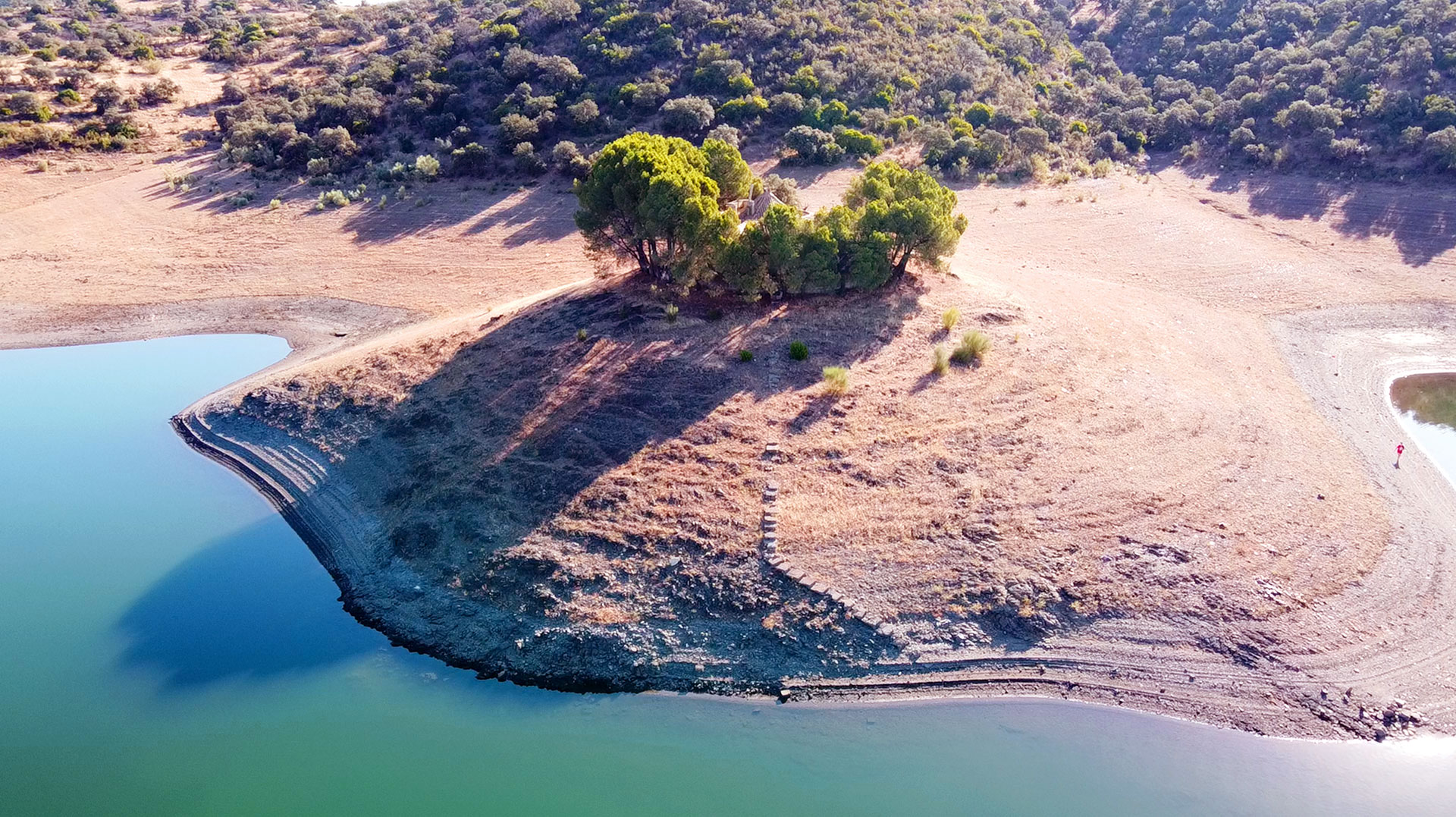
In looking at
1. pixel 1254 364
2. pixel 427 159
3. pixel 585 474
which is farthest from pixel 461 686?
pixel 427 159

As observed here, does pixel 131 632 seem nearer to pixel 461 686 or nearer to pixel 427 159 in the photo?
pixel 461 686

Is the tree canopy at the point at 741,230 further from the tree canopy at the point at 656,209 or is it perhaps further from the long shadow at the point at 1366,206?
the long shadow at the point at 1366,206

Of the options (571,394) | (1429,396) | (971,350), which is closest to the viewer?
(571,394)

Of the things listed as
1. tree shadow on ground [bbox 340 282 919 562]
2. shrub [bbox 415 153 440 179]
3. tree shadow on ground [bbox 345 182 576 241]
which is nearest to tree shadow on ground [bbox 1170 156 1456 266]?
tree shadow on ground [bbox 340 282 919 562]

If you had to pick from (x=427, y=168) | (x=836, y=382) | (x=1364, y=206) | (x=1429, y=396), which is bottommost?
(x=1429, y=396)

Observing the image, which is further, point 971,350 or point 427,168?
point 427,168

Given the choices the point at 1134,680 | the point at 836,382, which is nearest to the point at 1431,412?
the point at 1134,680

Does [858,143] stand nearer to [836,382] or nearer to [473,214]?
[473,214]

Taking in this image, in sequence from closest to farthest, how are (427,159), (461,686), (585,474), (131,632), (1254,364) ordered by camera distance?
(461,686) < (131,632) < (585,474) < (1254,364) < (427,159)
